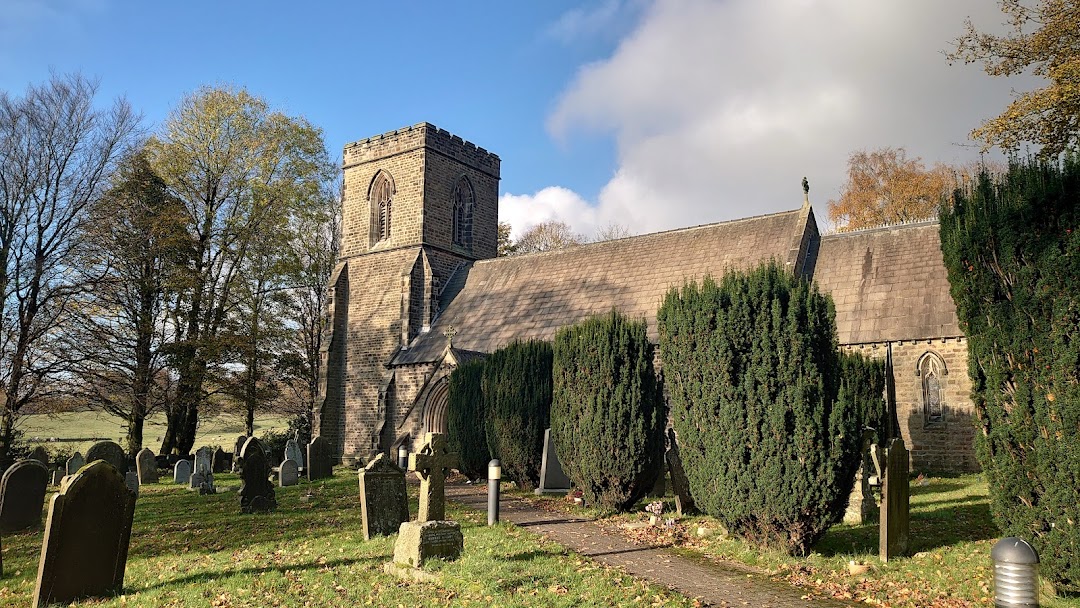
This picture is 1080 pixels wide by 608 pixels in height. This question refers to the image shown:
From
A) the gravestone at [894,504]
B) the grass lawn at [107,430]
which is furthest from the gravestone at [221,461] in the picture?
the gravestone at [894,504]

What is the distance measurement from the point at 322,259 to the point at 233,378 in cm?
1040

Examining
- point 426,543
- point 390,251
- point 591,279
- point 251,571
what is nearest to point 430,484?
point 426,543

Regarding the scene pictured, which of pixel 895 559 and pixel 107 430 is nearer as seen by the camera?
pixel 895 559

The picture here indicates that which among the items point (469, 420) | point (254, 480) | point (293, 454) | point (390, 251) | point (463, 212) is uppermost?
point (463, 212)

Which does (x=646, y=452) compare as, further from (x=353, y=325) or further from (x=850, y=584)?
(x=353, y=325)

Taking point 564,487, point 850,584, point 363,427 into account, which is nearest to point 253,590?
point 850,584

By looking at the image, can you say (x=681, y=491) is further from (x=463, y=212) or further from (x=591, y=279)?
(x=463, y=212)

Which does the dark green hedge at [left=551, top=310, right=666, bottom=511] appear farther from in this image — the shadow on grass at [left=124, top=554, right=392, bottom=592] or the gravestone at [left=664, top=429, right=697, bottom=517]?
the shadow on grass at [left=124, top=554, right=392, bottom=592]

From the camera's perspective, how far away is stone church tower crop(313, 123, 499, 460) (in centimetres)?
2505

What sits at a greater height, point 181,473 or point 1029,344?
point 1029,344

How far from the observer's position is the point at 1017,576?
15.8 ft

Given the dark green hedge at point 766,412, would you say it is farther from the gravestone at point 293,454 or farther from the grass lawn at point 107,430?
the grass lawn at point 107,430

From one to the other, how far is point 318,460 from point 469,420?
362cm

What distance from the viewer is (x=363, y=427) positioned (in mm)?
25094
